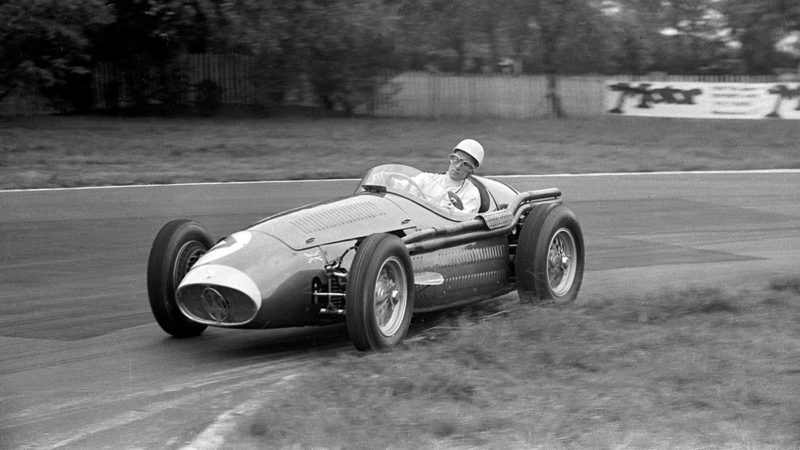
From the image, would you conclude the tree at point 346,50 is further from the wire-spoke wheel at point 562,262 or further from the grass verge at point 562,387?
the grass verge at point 562,387

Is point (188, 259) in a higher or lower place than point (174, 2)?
lower

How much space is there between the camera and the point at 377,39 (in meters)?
28.5

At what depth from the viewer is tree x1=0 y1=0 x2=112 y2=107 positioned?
23.2 metres

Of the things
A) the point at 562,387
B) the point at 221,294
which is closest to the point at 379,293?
the point at 221,294

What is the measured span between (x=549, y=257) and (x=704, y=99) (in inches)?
822

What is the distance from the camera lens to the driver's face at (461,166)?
8.30m

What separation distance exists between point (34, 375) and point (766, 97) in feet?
77.0

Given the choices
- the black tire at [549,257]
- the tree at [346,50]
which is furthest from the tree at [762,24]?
the tree at [346,50]

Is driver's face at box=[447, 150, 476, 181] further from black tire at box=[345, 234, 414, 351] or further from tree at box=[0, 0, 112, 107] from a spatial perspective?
tree at box=[0, 0, 112, 107]

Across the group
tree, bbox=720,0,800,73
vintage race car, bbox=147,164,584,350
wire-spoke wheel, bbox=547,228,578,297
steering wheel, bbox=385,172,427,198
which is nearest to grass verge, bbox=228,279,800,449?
vintage race car, bbox=147,164,584,350

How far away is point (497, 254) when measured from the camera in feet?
26.1

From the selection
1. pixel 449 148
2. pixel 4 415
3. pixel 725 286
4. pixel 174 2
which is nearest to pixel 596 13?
pixel 449 148

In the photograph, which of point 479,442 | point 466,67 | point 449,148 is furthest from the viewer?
point 466,67

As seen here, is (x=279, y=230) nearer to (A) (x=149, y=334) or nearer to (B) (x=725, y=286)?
(A) (x=149, y=334)
